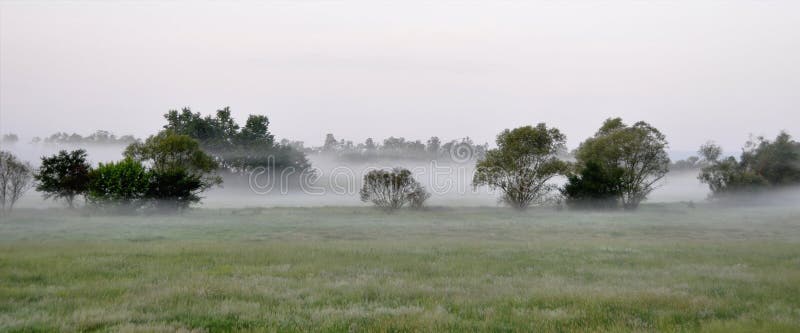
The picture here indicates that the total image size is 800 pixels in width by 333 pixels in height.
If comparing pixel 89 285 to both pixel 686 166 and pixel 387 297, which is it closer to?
pixel 387 297

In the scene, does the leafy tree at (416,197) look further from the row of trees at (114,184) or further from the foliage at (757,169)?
the foliage at (757,169)

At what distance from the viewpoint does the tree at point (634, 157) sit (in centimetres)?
5316

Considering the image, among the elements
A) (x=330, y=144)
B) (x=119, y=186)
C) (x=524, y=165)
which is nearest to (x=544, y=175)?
(x=524, y=165)

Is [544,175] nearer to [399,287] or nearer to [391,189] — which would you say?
[391,189]

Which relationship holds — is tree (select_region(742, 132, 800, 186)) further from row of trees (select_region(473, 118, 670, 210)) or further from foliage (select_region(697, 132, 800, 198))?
row of trees (select_region(473, 118, 670, 210))

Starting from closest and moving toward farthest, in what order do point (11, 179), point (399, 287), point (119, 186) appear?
point (399, 287), point (11, 179), point (119, 186)

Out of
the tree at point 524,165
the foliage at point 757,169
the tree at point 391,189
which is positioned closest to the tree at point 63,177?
the tree at point 391,189

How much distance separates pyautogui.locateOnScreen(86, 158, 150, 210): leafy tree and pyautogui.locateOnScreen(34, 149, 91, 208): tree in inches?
69.4

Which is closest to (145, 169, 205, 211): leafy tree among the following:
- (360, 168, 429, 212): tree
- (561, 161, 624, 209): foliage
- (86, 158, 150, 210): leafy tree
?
(86, 158, 150, 210): leafy tree

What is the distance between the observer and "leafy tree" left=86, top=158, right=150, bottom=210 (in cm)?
3991

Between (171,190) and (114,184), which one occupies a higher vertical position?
(114,184)

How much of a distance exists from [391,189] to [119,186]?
21.2m

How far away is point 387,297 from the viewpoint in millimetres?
9930

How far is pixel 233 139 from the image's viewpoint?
8775 cm
